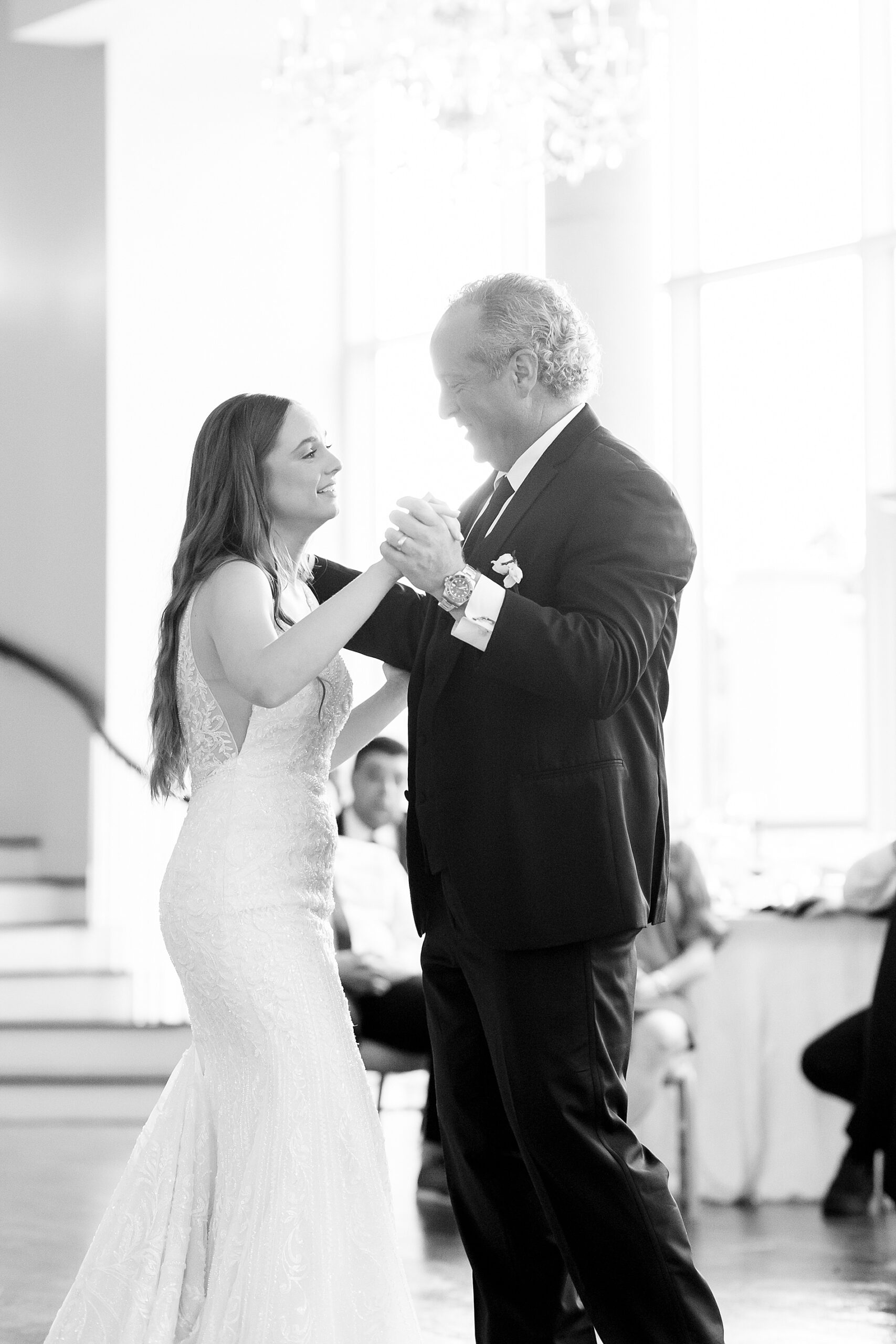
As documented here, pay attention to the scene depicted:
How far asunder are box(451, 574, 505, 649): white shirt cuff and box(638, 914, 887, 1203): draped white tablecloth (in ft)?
9.35

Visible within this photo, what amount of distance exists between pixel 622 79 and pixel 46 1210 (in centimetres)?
448

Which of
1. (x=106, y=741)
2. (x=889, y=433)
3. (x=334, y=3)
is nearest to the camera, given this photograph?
(x=889, y=433)

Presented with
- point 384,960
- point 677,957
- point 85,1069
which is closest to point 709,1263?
point 677,957

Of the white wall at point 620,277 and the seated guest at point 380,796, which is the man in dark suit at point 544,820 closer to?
the seated guest at point 380,796

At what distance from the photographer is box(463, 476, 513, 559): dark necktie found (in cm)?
266

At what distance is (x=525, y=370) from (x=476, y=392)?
0.27ft

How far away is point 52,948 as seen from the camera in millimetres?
7754

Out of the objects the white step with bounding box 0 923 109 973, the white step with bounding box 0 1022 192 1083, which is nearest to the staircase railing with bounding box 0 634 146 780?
the white step with bounding box 0 923 109 973

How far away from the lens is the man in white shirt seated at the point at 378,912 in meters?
5.14

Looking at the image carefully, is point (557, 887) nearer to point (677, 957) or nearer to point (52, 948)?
point (677, 957)

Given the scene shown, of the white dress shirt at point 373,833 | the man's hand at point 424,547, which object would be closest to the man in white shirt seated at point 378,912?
the white dress shirt at point 373,833

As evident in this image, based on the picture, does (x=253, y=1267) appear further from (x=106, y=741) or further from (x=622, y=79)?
(x=106, y=741)


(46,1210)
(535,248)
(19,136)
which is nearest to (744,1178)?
(46,1210)

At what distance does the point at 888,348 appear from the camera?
7648 millimetres
